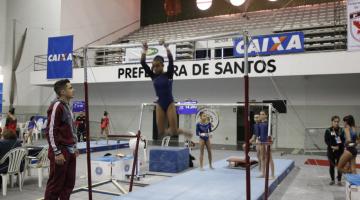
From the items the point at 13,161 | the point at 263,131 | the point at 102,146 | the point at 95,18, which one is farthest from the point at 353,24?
the point at 95,18

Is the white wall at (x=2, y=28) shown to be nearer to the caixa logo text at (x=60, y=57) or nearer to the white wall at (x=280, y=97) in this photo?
the white wall at (x=280, y=97)

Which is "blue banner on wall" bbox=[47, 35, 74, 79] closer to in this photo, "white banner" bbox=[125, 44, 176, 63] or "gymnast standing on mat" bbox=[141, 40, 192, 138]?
"white banner" bbox=[125, 44, 176, 63]

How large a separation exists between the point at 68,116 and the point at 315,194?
4.82 meters

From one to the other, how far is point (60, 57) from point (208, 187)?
24.2 ft

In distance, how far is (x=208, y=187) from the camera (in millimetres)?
6238

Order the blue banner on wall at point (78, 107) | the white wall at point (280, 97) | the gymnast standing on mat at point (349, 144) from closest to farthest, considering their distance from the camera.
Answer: the gymnast standing on mat at point (349, 144) → the white wall at point (280, 97) → the blue banner on wall at point (78, 107)

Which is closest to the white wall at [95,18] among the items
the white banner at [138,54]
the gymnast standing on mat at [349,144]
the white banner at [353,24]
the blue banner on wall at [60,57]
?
the white banner at [138,54]

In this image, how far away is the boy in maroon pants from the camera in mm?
4203

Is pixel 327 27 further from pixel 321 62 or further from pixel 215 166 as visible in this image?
pixel 215 166

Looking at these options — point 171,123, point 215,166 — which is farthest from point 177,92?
point 171,123

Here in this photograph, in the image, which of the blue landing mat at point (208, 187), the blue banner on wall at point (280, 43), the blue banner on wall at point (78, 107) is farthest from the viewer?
the blue banner on wall at point (78, 107)

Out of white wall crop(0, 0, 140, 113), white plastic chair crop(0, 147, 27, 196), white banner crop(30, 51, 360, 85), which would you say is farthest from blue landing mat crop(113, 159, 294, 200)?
white wall crop(0, 0, 140, 113)

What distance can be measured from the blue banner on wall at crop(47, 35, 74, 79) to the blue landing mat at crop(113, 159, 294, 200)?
19.2 ft

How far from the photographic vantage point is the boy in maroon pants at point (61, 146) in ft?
13.8
